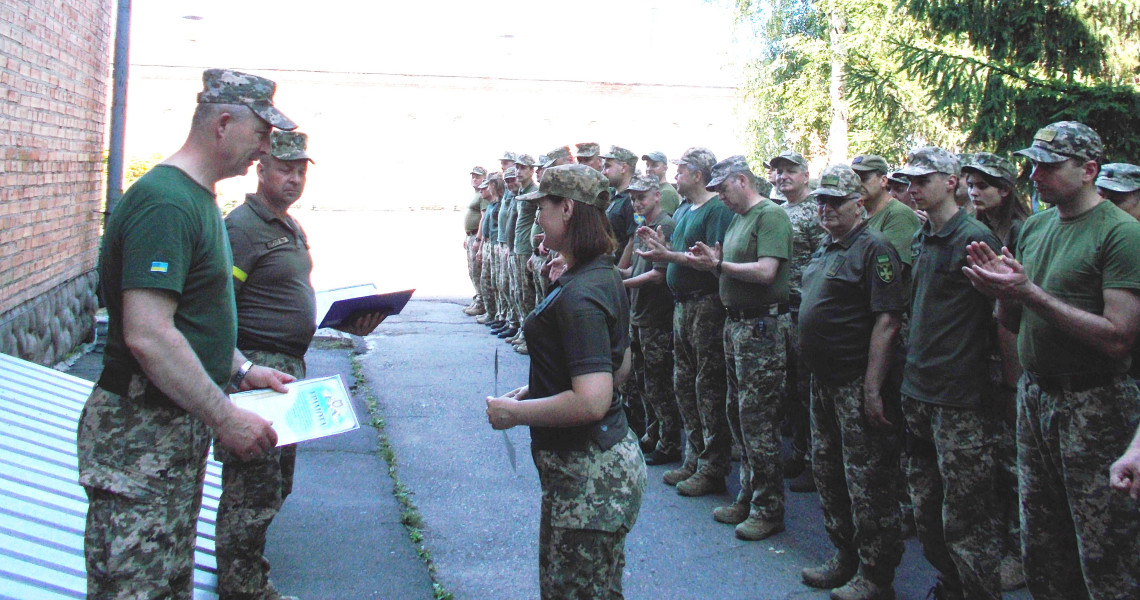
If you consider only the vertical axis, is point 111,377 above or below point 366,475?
above

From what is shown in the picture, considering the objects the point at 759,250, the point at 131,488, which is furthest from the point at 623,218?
the point at 131,488

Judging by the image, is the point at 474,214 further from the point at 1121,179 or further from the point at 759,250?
the point at 1121,179

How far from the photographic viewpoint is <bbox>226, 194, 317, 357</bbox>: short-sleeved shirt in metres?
4.08

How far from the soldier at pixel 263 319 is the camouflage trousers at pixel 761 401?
2.51 m

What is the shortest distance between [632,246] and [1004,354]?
4049mm

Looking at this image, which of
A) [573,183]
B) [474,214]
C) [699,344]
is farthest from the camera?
[474,214]

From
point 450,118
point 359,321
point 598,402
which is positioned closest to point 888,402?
point 598,402

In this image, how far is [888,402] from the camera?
4.57m

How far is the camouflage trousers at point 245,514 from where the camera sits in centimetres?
404

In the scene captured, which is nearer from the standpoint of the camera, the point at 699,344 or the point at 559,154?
the point at 699,344

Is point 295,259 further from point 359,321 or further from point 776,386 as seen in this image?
point 776,386

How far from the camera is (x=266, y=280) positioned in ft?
13.5

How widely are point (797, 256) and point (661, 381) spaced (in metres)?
1.37

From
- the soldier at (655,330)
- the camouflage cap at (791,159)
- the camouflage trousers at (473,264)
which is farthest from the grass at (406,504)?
the camouflage trousers at (473,264)
